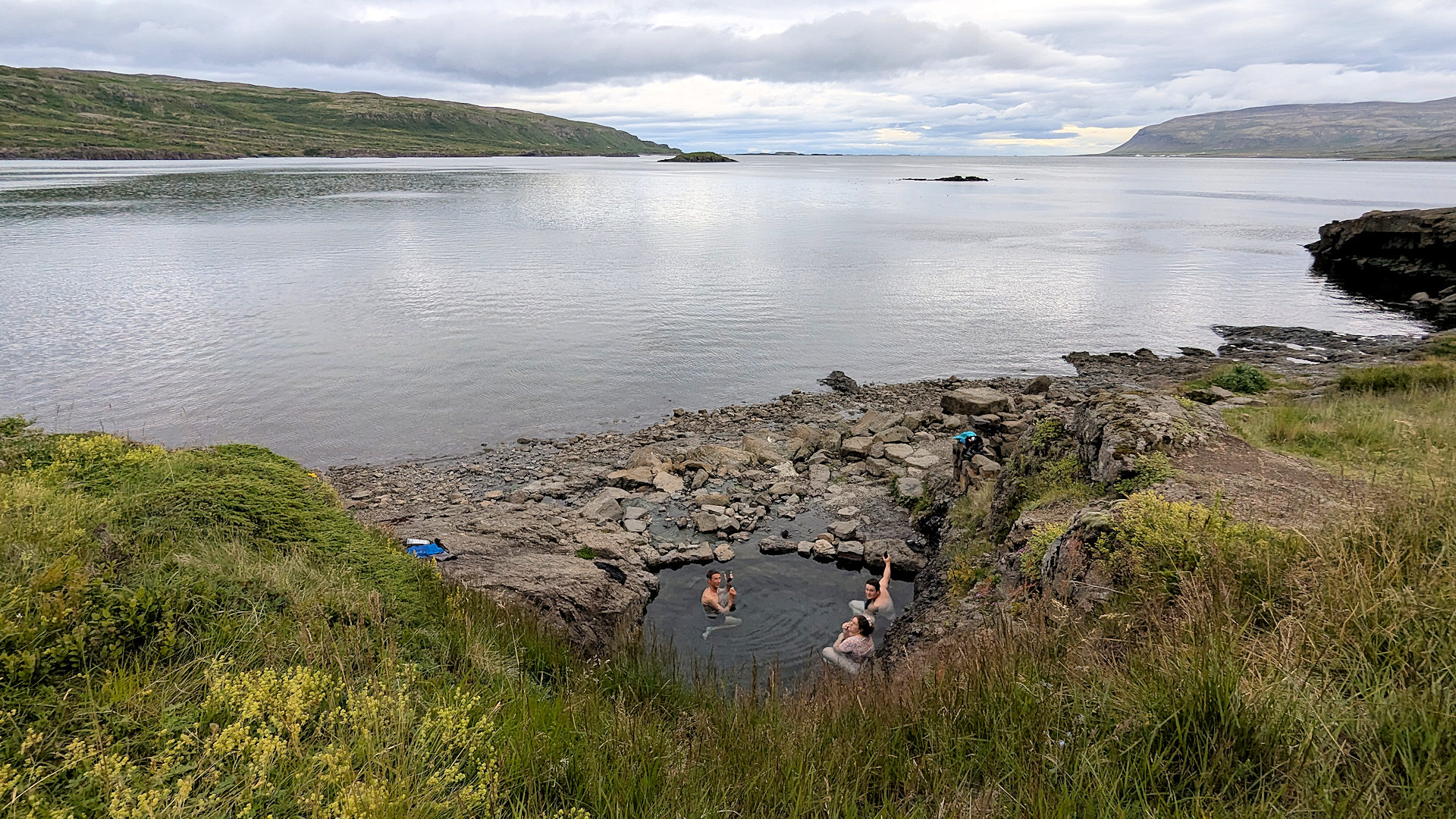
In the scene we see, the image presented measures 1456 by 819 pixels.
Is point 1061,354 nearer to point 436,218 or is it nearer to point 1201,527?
point 1201,527

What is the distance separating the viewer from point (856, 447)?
1798 centimetres

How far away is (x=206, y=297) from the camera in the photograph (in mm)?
35094

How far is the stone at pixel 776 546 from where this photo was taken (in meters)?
13.6

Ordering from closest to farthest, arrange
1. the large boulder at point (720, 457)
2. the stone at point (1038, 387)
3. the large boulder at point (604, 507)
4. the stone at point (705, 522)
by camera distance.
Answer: the stone at point (705, 522)
the large boulder at point (604, 507)
the large boulder at point (720, 457)
the stone at point (1038, 387)

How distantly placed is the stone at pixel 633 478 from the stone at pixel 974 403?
9.04 meters

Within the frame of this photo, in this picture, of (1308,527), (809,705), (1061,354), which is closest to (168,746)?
(809,705)

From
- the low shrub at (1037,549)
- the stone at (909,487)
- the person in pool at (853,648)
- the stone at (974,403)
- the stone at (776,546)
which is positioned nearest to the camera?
the low shrub at (1037,549)

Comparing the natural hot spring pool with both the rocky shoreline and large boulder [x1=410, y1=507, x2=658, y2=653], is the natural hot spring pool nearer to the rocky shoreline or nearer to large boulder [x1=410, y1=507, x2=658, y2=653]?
the rocky shoreline

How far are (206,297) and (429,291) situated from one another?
10.1m

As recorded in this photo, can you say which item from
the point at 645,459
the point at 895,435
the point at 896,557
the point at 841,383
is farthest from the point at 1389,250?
the point at 645,459

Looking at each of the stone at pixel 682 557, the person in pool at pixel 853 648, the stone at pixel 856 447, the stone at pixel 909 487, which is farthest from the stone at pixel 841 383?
the person in pool at pixel 853 648

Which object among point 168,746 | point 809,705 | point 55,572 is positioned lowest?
point 809,705

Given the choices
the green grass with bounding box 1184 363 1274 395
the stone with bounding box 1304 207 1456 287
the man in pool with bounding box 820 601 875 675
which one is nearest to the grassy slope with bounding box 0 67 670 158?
the man in pool with bounding box 820 601 875 675

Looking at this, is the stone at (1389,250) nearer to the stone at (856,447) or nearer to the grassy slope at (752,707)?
the stone at (856,447)
